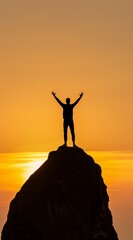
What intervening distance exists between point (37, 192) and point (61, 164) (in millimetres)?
3045

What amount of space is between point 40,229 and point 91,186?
568 centimetres

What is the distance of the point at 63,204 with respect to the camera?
6012 centimetres

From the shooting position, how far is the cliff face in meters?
59.7

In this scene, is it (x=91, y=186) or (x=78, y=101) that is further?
(x=91, y=186)

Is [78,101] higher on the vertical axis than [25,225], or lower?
higher

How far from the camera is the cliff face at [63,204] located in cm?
5969

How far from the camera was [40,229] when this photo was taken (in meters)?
59.8

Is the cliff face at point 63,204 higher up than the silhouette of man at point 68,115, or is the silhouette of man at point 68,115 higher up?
the silhouette of man at point 68,115

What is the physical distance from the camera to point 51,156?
61.8 m

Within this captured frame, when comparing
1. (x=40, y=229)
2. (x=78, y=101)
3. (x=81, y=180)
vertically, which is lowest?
(x=40, y=229)

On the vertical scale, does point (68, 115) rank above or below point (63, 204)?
above

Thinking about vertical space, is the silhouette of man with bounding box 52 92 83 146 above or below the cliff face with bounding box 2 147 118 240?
above

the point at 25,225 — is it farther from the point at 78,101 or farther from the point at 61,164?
the point at 78,101

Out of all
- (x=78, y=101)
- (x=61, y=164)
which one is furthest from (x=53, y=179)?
(x=78, y=101)
